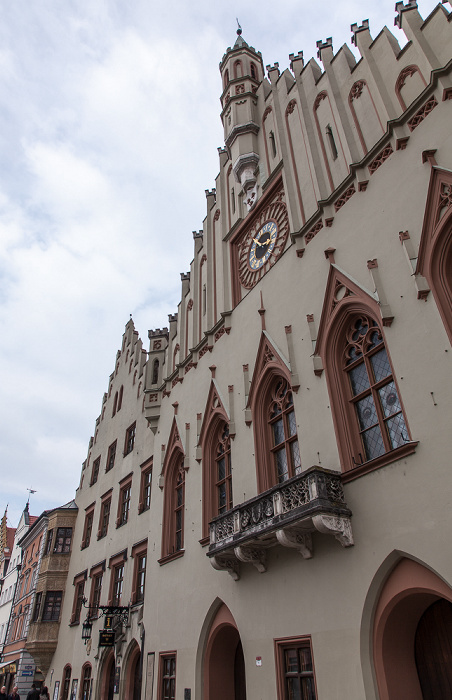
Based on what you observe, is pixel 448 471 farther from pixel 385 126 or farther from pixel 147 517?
pixel 147 517

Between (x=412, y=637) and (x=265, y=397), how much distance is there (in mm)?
6228

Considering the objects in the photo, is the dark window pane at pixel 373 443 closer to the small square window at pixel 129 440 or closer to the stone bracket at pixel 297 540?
the stone bracket at pixel 297 540

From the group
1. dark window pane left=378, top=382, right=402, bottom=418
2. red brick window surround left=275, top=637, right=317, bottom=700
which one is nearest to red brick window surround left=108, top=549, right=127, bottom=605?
red brick window surround left=275, top=637, right=317, bottom=700

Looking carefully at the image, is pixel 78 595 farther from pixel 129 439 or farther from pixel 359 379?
pixel 359 379

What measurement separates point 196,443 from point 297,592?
6.42 metres

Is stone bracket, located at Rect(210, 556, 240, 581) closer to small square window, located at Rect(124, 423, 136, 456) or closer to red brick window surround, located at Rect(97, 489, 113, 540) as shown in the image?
small square window, located at Rect(124, 423, 136, 456)

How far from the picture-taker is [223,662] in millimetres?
12719

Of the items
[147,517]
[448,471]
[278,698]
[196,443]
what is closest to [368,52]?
[448,471]

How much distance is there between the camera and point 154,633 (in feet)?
49.4

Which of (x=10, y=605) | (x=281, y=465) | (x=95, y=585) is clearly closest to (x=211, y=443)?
(x=281, y=465)

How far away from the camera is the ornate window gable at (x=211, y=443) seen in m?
14.2

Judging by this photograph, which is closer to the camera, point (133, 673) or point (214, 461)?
point (214, 461)

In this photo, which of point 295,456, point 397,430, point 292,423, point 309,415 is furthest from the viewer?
point 292,423

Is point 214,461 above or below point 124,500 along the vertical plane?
below
